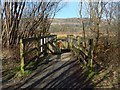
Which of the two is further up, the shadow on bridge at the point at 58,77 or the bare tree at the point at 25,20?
the bare tree at the point at 25,20

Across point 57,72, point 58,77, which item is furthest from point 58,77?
point 57,72

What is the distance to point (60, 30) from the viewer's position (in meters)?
24.8

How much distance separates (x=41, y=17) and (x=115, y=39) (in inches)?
362

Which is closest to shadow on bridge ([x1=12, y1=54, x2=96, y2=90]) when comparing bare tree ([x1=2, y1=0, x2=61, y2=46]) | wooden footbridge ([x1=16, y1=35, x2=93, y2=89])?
wooden footbridge ([x1=16, y1=35, x2=93, y2=89])

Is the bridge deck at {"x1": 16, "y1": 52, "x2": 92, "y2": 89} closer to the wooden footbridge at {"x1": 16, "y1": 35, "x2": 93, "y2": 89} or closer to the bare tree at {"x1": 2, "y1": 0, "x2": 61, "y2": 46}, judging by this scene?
the wooden footbridge at {"x1": 16, "y1": 35, "x2": 93, "y2": 89}

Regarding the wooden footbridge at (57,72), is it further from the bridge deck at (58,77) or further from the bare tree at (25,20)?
the bare tree at (25,20)

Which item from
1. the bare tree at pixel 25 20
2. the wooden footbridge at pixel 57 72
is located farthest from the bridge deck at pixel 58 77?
the bare tree at pixel 25 20

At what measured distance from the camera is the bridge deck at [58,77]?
283 inches

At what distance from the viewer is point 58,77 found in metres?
7.93

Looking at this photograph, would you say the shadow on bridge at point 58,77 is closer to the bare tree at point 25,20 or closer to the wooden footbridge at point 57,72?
the wooden footbridge at point 57,72

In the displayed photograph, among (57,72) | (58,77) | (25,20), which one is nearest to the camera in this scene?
(58,77)

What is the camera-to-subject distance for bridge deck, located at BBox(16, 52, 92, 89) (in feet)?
23.6

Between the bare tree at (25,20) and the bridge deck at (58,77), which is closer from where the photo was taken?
the bridge deck at (58,77)

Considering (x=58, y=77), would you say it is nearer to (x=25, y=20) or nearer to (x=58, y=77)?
(x=58, y=77)
